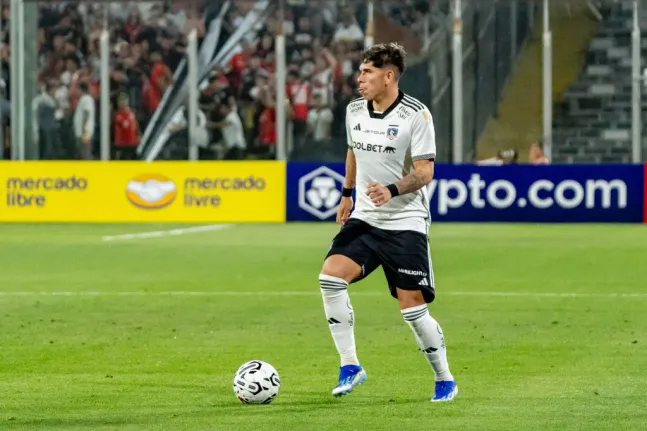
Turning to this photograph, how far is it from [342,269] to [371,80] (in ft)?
3.52

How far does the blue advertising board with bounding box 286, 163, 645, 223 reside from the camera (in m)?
26.9

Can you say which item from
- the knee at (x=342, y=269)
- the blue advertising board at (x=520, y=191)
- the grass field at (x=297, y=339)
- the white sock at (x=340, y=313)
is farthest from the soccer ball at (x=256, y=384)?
the blue advertising board at (x=520, y=191)

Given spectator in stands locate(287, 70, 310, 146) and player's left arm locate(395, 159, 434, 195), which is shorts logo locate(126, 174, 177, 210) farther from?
player's left arm locate(395, 159, 434, 195)

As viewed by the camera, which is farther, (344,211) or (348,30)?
(348,30)

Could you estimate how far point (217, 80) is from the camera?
103 ft

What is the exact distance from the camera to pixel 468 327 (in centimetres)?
1203

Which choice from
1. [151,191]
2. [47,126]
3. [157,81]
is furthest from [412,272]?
[157,81]

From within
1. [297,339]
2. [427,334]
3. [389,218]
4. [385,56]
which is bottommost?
[297,339]

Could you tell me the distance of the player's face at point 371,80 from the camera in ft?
26.9

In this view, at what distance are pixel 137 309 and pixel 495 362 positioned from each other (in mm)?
4541

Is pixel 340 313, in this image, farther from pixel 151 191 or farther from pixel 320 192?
pixel 151 191

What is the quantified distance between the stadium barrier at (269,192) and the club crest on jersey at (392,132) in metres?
18.6

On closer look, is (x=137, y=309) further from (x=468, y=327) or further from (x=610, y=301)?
(x=610, y=301)

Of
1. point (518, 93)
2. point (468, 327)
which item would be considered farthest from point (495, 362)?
point (518, 93)
